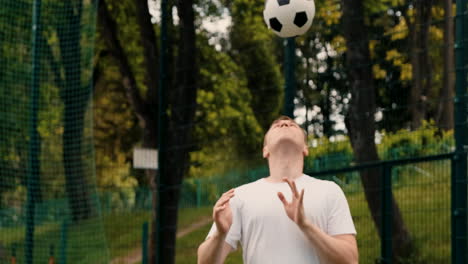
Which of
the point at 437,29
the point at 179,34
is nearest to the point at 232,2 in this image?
the point at 179,34

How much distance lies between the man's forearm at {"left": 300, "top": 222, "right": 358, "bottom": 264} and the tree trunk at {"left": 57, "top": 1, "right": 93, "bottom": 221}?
9.16 meters

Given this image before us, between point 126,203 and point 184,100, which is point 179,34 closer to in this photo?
point 184,100

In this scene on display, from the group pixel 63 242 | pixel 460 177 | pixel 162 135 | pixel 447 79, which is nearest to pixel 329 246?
pixel 460 177

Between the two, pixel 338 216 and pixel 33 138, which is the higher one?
pixel 33 138

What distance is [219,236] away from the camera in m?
2.94

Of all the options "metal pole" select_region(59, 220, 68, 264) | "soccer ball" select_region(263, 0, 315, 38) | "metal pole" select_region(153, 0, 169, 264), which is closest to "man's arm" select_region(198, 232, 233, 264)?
"soccer ball" select_region(263, 0, 315, 38)

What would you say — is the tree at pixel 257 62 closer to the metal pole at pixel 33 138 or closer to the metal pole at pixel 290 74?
the metal pole at pixel 290 74

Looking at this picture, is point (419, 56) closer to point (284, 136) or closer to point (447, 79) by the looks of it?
point (447, 79)

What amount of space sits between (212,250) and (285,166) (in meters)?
0.43

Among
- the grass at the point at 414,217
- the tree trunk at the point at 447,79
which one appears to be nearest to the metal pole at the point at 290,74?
the grass at the point at 414,217

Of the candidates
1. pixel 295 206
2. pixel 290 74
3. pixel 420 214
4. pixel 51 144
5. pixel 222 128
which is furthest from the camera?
pixel 51 144

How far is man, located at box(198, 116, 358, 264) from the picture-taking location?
289 cm

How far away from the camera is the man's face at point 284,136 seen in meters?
3.03

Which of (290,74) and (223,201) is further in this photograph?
(290,74)
